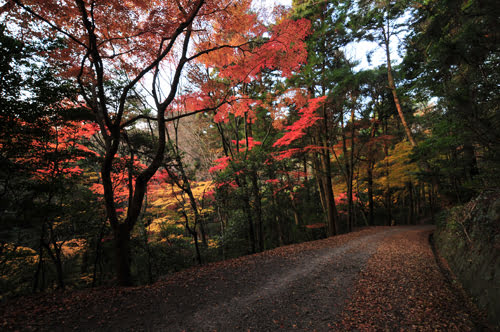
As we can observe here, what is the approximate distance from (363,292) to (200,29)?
7.15 m

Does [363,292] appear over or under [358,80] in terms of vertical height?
under

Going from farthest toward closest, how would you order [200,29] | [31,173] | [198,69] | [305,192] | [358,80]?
[305,192]
[358,80]
[198,69]
[200,29]
[31,173]

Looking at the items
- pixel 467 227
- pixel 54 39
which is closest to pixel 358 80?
pixel 467 227

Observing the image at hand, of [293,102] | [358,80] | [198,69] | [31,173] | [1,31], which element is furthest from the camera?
[293,102]

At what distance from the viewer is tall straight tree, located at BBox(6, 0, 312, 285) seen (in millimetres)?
3906

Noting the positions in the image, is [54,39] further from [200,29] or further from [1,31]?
[200,29]

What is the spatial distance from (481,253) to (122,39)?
28.6 ft

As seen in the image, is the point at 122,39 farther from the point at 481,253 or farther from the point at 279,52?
the point at 481,253

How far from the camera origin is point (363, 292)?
357 cm

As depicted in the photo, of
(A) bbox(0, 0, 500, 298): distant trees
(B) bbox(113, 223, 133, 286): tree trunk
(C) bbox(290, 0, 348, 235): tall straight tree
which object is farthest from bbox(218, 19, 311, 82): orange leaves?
(B) bbox(113, 223, 133, 286): tree trunk

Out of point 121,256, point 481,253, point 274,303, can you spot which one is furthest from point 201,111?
point 481,253

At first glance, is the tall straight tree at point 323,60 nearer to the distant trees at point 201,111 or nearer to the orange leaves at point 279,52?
the distant trees at point 201,111

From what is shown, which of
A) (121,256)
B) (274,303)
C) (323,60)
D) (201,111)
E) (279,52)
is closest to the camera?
(274,303)

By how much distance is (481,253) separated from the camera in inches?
142
